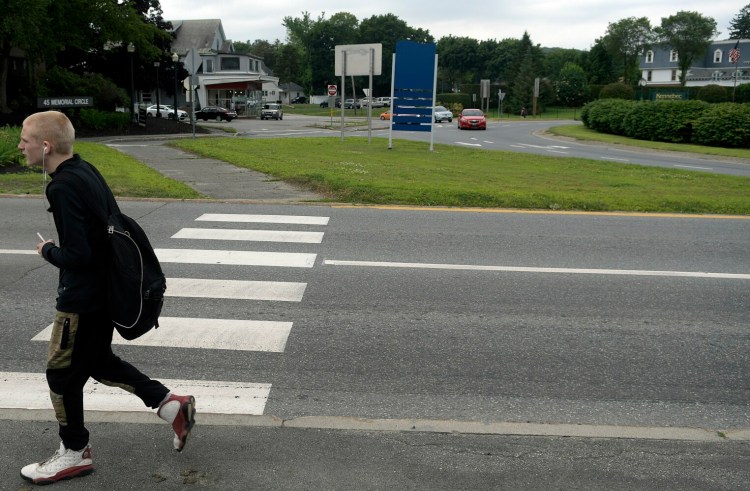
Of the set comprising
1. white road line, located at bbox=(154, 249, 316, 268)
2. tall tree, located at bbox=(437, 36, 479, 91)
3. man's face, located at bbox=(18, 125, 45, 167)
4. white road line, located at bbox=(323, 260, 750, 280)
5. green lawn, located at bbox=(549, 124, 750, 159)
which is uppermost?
tall tree, located at bbox=(437, 36, 479, 91)

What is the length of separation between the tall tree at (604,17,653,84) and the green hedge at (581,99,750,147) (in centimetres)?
7585

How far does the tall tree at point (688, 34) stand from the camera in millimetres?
104625

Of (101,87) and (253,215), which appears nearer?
(253,215)

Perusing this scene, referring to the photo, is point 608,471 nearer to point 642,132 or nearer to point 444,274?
point 444,274

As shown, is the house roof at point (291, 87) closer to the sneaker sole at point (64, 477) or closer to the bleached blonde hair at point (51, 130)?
the bleached blonde hair at point (51, 130)

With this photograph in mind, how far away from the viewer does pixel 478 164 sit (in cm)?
2138

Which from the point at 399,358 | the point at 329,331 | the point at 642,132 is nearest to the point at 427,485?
the point at 399,358

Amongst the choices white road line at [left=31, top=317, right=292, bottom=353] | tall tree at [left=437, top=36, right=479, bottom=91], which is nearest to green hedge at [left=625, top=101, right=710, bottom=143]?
white road line at [left=31, top=317, right=292, bottom=353]

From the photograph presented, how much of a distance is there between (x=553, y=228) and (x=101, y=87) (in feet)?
116

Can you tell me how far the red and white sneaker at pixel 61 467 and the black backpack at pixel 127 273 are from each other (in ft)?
2.41

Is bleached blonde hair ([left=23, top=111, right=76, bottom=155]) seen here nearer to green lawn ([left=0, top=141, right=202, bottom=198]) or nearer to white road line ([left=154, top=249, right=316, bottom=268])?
white road line ([left=154, top=249, right=316, bottom=268])

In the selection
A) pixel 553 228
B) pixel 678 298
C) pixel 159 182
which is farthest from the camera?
pixel 159 182

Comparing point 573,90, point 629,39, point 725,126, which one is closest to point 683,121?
point 725,126

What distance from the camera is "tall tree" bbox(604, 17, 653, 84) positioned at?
112 m
